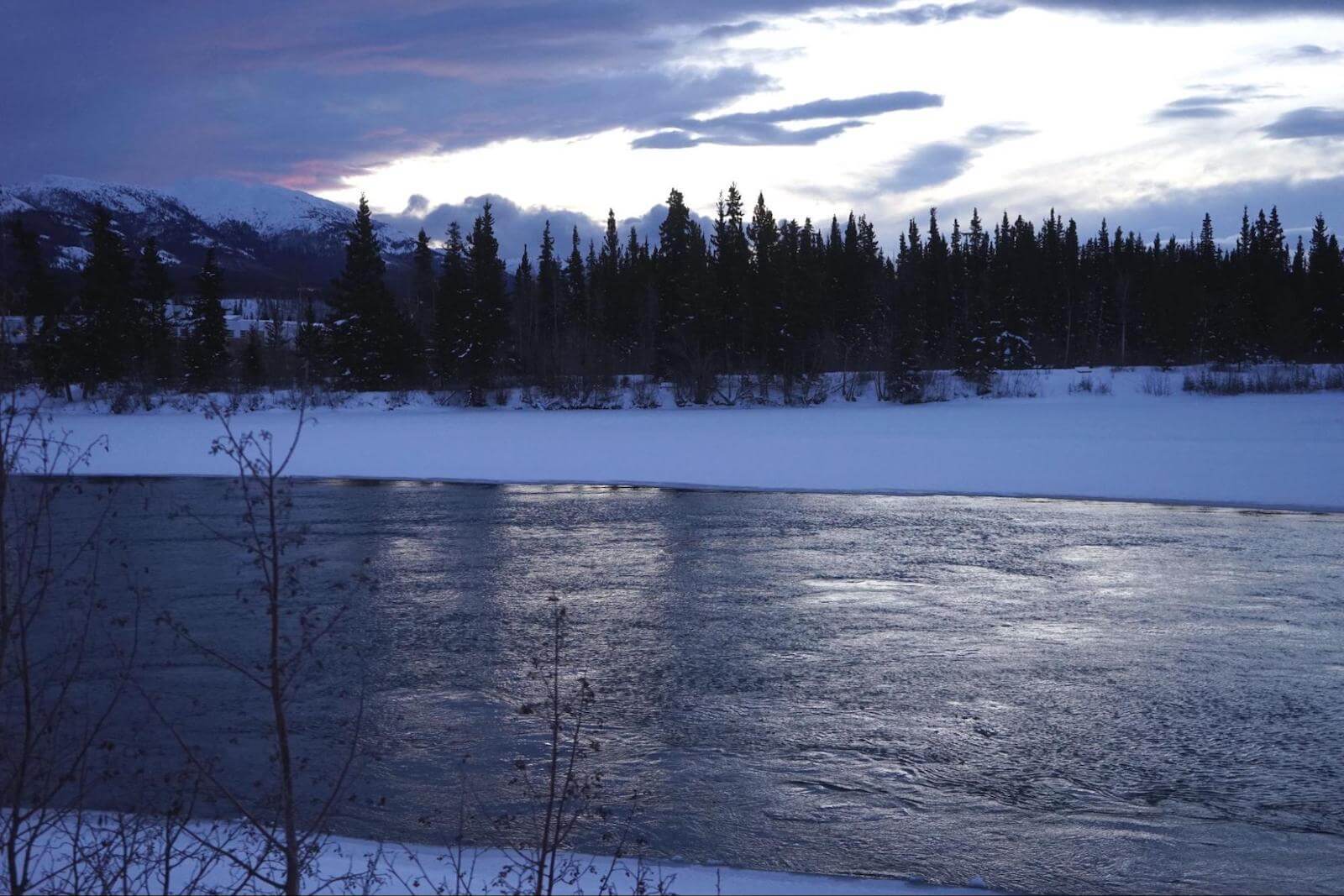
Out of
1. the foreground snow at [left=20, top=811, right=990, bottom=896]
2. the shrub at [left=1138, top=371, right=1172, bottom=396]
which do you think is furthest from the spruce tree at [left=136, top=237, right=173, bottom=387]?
the foreground snow at [left=20, top=811, right=990, bottom=896]

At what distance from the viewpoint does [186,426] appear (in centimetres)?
3488

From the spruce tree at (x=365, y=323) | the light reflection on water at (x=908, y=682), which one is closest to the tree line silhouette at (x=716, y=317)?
the spruce tree at (x=365, y=323)

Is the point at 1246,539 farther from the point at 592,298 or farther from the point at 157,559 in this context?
the point at 592,298

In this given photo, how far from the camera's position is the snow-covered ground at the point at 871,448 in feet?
67.5

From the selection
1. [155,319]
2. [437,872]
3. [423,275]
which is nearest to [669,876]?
[437,872]

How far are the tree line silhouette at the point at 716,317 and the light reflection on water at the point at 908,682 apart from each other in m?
22.5

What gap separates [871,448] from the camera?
83.4 feet

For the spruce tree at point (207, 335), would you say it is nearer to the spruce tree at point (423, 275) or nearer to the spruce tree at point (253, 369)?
the spruce tree at point (253, 369)

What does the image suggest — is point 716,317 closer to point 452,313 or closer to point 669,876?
point 452,313

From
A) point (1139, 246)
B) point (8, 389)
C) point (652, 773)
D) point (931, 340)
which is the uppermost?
point (1139, 246)

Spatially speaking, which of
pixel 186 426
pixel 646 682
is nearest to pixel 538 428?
pixel 186 426

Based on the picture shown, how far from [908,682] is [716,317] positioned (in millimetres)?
48781

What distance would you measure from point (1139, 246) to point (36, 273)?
274ft

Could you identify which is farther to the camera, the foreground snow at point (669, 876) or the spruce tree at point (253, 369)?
the spruce tree at point (253, 369)
